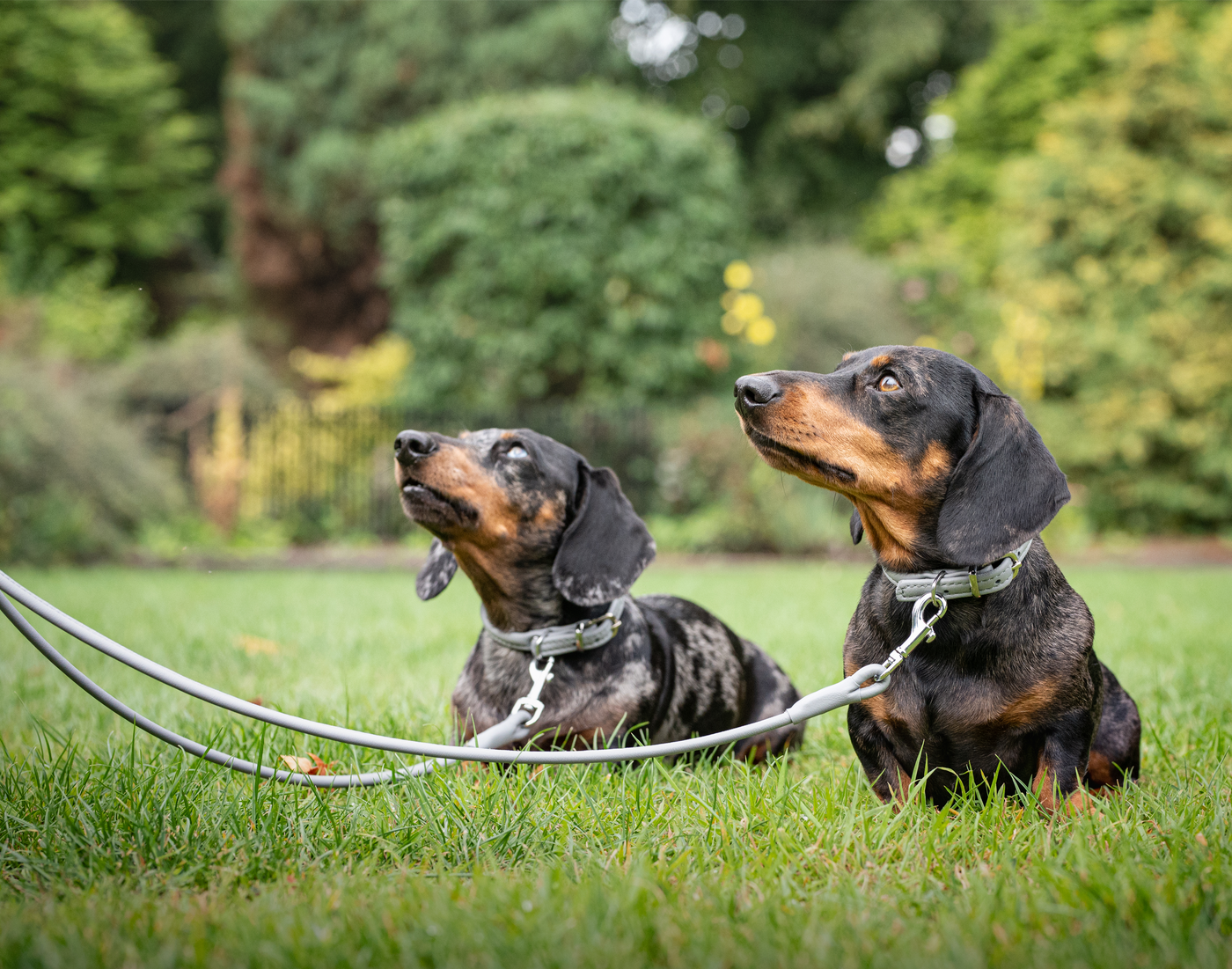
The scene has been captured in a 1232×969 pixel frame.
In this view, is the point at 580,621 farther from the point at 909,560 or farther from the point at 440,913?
the point at 440,913

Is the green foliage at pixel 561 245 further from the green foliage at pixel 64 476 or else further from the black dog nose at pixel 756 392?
the black dog nose at pixel 756 392

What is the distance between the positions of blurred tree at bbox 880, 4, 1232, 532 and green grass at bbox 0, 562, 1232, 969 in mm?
9538

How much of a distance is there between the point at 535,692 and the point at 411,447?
2.70 feet

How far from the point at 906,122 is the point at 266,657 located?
22490 millimetres

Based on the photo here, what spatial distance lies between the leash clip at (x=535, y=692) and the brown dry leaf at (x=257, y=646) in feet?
7.99

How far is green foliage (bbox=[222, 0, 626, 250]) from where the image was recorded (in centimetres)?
1788

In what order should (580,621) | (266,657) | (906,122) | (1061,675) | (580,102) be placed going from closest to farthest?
(1061,675) < (580,621) < (266,657) < (580,102) < (906,122)

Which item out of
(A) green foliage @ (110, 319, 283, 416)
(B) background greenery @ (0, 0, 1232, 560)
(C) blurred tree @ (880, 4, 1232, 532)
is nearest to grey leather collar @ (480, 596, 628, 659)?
(B) background greenery @ (0, 0, 1232, 560)

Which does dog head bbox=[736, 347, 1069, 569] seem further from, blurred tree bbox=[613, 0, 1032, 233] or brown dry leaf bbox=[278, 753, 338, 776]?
blurred tree bbox=[613, 0, 1032, 233]

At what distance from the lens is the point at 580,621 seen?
9.29 feet

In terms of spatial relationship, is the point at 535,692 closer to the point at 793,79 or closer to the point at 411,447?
the point at 411,447

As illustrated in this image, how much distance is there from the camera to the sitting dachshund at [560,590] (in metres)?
2.77

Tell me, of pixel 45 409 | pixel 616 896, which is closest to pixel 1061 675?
pixel 616 896

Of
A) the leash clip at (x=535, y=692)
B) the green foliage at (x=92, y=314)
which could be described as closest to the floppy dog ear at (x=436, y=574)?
the leash clip at (x=535, y=692)
